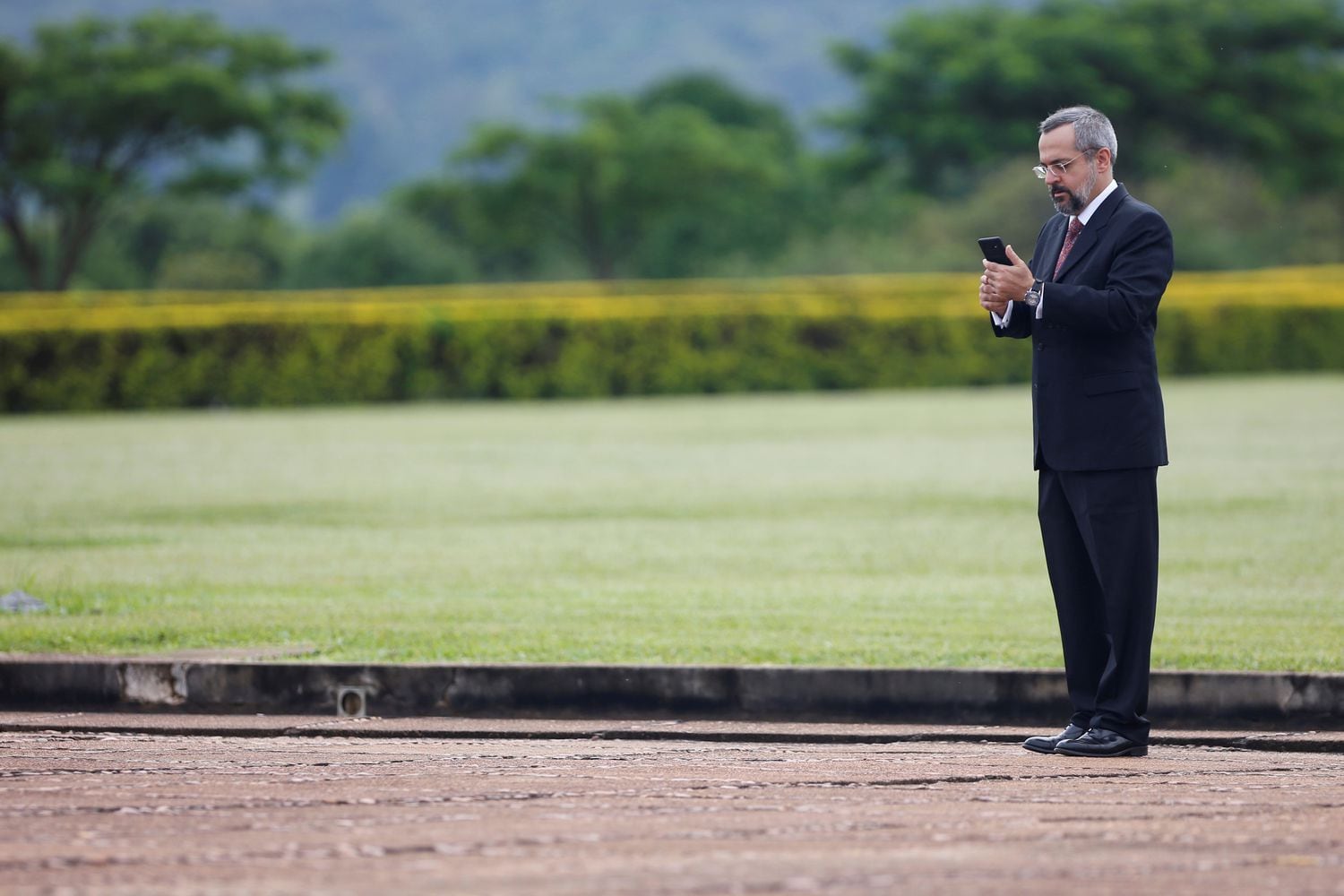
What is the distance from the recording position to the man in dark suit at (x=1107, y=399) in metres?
5.57

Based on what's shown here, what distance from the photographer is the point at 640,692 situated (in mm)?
6707

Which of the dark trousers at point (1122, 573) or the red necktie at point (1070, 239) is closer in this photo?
the dark trousers at point (1122, 573)

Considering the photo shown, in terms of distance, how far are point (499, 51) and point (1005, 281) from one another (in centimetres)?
18510

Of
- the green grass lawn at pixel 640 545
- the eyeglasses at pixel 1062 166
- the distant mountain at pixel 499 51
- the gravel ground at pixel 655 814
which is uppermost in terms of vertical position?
the distant mountain at pixel 499 51

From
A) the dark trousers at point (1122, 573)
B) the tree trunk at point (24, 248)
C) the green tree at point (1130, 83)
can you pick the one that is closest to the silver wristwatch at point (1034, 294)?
the dark trousers at point (1122, 573)

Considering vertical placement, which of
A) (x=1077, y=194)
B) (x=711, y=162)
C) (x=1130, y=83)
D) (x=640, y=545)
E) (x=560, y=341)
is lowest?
(x=640, y=545)

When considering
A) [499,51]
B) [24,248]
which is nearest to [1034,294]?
[24,248]

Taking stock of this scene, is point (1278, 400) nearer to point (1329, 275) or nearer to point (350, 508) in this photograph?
point (1329, 275)

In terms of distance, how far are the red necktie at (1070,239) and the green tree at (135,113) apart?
45896 mm

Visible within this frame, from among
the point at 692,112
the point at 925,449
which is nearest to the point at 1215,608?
the point at 925,449

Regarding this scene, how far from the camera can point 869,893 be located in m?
3.79

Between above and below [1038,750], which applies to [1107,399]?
above

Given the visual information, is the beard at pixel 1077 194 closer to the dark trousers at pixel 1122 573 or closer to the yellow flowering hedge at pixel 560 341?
the dark trousers at pixel 1122 573

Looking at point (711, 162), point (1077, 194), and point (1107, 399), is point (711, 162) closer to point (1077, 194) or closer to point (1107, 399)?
point (1077, 194)
